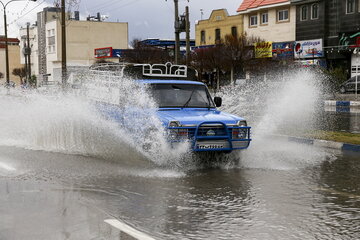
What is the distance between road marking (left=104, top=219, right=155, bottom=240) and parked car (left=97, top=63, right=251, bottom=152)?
341 cm

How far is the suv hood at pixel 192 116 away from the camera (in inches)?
359

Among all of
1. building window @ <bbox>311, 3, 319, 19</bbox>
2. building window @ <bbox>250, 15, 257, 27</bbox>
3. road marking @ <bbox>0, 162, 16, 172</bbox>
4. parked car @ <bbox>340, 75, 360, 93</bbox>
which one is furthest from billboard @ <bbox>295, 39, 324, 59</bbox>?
road marking @ <bbox>0, 162, 16, 172</bbox>

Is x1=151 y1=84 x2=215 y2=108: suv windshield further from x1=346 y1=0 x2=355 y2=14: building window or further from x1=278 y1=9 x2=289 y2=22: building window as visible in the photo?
x1=278 y1=9 x2=289 y2=22: building window

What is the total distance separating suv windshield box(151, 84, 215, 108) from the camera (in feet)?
33.8

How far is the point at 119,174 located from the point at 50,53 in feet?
291

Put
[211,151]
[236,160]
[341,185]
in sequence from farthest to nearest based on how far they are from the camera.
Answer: [236,160] → [211,151] → [341,185]

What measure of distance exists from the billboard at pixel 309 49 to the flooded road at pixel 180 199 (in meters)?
34.7

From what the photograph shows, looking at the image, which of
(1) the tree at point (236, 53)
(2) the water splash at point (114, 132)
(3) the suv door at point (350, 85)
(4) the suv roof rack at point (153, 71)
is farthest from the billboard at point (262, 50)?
(4) the suv roof rack at point (153, 71)

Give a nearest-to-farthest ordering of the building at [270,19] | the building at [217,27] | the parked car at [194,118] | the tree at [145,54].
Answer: the parked car at [194,118]
the building at [270,19]
the building at [217,27]
the tree at [145,54]

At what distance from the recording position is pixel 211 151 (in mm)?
9320

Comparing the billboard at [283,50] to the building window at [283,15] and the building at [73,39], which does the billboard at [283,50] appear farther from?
the building at [73,39]

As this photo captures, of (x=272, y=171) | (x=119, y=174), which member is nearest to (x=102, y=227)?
(x=119, y=174)

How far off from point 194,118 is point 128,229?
13.7 feet

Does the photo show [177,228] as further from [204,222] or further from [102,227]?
[102,227]
